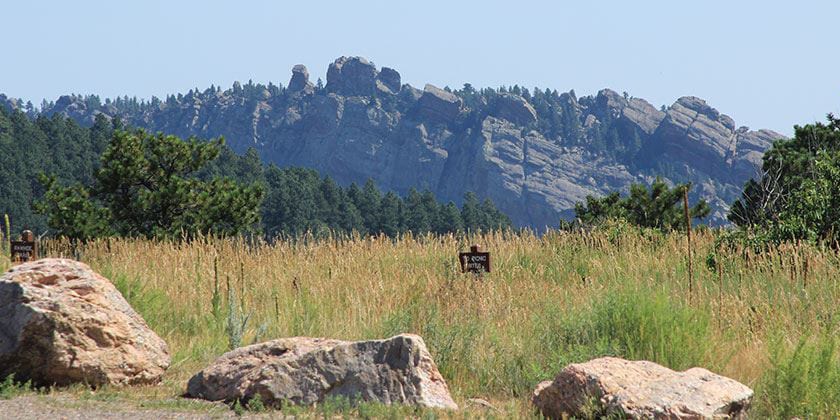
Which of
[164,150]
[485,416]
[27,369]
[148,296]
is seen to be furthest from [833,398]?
[164,150]

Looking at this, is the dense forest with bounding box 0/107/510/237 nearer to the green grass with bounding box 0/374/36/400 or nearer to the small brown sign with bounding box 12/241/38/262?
the small brown sign with bounding box 12/241/38/262

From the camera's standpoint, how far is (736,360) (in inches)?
303

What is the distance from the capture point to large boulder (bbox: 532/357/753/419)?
6.03 metres

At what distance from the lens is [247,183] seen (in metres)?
67.6

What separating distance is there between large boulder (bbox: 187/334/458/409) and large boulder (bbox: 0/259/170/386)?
0.92m

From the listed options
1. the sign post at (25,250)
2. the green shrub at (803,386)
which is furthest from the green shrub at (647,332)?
the sign post at (25,250)

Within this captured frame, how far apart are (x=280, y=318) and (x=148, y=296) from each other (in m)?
1.59

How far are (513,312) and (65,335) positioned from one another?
12.8ft

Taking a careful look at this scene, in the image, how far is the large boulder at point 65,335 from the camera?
7617mm

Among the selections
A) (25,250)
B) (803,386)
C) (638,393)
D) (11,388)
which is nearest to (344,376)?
(638,393)

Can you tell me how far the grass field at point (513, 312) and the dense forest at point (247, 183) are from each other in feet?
180

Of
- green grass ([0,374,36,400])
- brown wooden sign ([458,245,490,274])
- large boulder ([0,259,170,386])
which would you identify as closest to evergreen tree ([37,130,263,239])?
brown wooden sign ([458,245,490,274])

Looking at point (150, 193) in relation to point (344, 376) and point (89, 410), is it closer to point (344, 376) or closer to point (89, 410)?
point (89, 410)

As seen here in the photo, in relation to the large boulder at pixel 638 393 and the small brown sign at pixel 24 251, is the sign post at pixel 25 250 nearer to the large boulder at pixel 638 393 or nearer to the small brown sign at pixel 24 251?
the small brown sign at pixel 24 251
